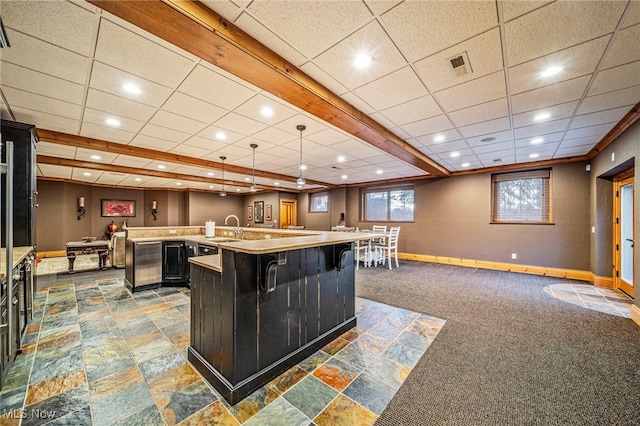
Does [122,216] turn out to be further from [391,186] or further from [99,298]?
[391,186]

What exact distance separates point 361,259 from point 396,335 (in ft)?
14.2

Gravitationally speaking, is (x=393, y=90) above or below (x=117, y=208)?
above

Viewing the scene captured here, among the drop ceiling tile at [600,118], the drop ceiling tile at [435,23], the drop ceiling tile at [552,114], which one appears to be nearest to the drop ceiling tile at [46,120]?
the drop ceiling tile at [435,23]

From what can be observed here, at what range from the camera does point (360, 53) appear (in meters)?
2.05

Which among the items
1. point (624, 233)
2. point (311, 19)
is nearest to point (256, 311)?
point (311, 19)

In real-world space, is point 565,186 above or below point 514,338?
above

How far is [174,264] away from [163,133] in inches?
90.7

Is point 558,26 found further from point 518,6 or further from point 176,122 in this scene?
point 176,122

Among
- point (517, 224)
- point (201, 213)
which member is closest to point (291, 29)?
point (517, 224)

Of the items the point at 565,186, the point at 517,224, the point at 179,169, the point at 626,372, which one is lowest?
the point at 626,372

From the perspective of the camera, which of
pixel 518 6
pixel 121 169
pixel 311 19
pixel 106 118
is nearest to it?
pixel 518 6

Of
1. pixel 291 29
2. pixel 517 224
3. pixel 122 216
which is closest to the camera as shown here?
pixel 291 29

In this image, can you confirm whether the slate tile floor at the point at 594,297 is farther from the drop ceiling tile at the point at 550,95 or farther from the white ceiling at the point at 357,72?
the drop ceiling tile at the point at 550,95

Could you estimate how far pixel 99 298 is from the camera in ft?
12.8
